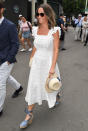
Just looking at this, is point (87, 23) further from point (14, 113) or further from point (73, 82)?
point (14, 113)

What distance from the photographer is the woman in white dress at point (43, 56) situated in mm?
3164

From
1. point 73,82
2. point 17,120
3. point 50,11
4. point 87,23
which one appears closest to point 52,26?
point 50,11

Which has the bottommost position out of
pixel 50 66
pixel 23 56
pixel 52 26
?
pixel 23 56

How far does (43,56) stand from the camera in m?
3.30

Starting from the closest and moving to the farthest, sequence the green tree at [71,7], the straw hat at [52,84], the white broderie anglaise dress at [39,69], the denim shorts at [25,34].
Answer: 1. the straw hat at [52,84]
2. the white broderie anglaise dress at [39,69]
3. the denim shorts at [25,34]
4. the green tree at [71,7]

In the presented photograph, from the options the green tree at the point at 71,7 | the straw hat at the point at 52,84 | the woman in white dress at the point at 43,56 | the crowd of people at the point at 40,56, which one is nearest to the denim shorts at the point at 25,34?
the crowd of people at the point at 40,56

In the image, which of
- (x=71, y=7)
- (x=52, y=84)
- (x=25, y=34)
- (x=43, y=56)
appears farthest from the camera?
(x=71, y=7)

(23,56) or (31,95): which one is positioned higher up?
(31,95)

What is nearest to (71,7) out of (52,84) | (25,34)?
(25,34)

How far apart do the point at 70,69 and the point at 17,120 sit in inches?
Answer: 146

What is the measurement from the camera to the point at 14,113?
384 cm

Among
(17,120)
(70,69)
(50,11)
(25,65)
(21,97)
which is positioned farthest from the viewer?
(25,65)

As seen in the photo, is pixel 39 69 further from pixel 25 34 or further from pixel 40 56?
pixel 25 34

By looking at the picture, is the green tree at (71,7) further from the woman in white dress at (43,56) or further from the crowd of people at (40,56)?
the woman in white dress at (43,56)
